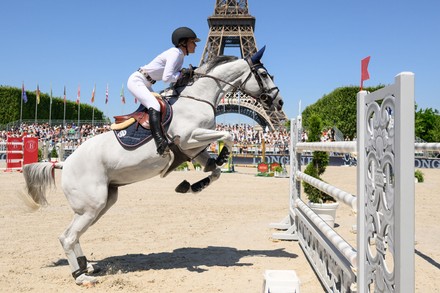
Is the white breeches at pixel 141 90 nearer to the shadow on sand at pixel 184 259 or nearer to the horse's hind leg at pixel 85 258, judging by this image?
the horse's hind leg at pixel 85 258

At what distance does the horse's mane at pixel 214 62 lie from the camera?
15.3 feet

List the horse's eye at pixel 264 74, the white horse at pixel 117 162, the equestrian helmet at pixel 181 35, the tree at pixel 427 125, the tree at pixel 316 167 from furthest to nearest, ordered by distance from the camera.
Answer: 1. the tree at pixel 427 125
2. the tree at pixel 316 167
3. the horse's eye at pixel 264 74
4. the equestrian helmet at pixel 181 35
5. the white horse at pixel 117 162

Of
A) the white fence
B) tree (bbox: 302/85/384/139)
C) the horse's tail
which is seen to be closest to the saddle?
the horse's tail

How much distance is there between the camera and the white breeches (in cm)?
416

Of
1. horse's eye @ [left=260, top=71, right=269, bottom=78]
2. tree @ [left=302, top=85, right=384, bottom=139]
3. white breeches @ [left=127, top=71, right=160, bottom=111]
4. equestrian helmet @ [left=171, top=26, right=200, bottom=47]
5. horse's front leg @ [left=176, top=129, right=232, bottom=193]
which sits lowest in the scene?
horse's front leg @ [left=176, top=129, right=232, bottom=193]

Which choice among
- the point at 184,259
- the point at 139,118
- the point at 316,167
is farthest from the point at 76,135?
the point at 139,118

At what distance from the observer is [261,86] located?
4.73m

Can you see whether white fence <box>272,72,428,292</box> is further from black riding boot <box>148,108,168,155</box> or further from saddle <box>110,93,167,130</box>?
saddle <box>110,93,167,130</box>

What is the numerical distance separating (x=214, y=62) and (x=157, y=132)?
1160 millimetres

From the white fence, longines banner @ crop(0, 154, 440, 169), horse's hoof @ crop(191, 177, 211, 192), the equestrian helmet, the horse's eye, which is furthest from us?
longines banner @ crop(0, 154, 440, 169)

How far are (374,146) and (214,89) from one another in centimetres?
265

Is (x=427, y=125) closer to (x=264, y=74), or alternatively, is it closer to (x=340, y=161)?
(x=340, y=161)

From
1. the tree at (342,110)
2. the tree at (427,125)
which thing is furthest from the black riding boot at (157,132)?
the tree at (427,125)

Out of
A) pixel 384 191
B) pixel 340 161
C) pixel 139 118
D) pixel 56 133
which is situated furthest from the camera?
pixel 56 133
